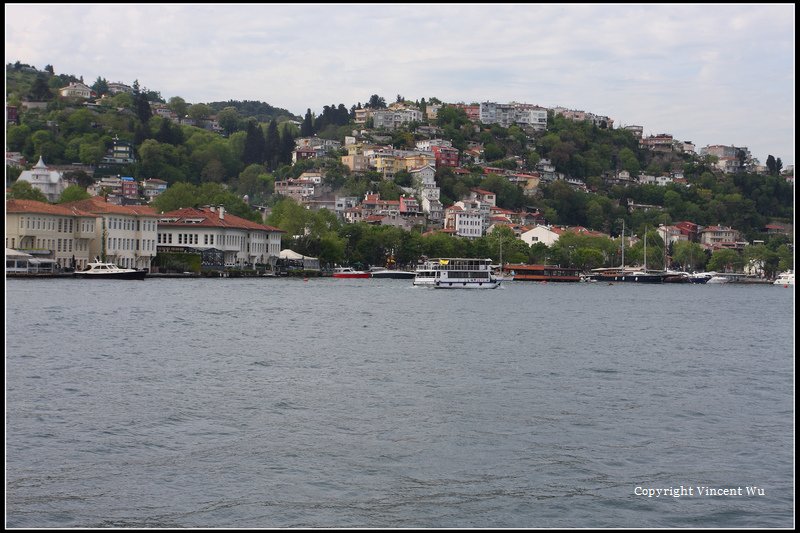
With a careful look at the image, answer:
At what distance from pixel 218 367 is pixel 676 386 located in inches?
370

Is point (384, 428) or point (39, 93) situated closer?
point (384, 428)

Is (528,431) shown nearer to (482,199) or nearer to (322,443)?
(322,443)

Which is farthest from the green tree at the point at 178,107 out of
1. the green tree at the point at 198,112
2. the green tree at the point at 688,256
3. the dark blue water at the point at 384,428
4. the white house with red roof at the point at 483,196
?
the dark blue water at the point at 384,428

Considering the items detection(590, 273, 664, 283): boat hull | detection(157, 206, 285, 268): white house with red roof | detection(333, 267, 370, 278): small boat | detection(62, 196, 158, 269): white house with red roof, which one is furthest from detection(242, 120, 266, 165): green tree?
detection(62, 196, 158, 269): white house with red roof

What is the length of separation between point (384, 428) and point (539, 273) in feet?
267

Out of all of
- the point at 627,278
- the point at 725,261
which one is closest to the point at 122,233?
the point at 627,278

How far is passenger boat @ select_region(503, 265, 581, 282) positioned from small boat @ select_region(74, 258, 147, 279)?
42491 mm

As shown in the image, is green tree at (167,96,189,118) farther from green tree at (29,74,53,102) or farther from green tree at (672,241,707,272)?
green tree at (672,241,707,272)

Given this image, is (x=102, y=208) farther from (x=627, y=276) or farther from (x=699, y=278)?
(x=699, y=278)

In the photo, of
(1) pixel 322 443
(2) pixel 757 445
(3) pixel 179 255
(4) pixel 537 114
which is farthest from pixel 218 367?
(4) pixel 537 114

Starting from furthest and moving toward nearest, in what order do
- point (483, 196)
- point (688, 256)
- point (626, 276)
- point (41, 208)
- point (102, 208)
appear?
point (483, 196), point (688, 256), point (626, 276), point (102, 208), point (41, 208)

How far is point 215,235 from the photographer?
74.8 m

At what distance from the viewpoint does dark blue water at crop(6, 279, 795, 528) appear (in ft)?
36.5

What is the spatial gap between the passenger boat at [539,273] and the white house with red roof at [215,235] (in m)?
25.2
